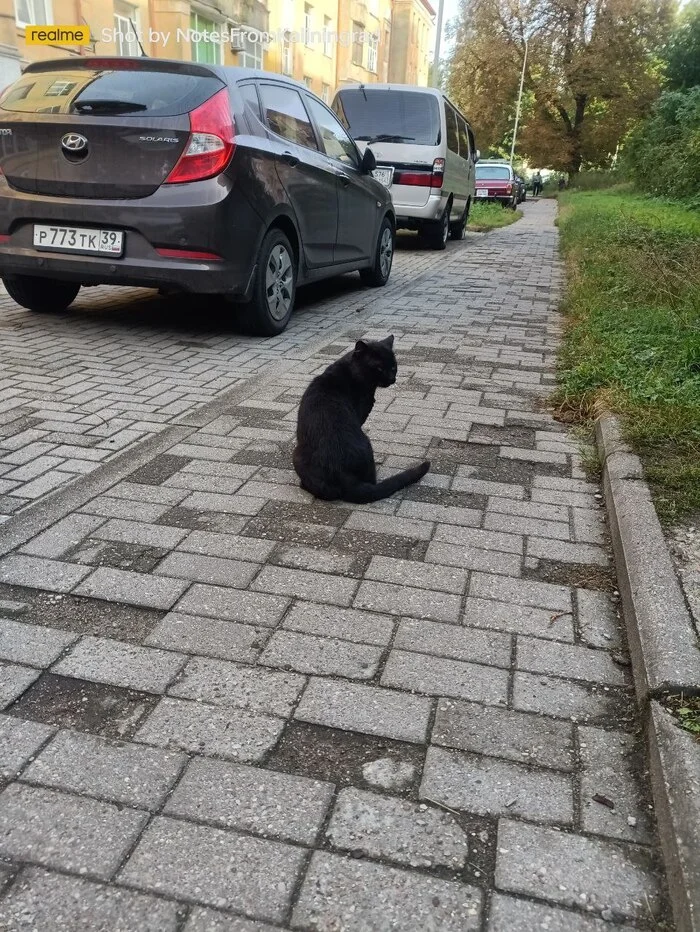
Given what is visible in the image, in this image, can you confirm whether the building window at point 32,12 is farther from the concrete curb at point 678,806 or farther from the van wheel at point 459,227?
the concrete curb at point 678,806

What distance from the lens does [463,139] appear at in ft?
47.9

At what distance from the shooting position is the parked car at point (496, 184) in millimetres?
31594

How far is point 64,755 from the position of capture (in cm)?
187

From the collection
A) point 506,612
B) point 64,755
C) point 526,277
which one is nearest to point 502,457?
point 506,612

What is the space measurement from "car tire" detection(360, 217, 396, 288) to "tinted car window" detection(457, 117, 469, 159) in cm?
577

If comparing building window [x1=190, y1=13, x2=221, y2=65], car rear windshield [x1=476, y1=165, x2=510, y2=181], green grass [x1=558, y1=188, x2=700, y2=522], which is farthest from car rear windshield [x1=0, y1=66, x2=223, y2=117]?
car rear windshield [x1=476, y1=165, x2=510, y2=181]

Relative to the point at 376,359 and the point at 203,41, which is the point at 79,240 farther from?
the point at 203,41

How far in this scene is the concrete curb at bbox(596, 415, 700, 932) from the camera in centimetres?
154

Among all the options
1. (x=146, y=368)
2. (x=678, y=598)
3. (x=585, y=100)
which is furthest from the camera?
(x=585, y=100)

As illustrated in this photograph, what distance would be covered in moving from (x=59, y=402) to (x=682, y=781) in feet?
12.6

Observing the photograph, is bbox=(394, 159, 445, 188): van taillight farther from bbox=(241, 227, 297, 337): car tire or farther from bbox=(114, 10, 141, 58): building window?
bbox=(114, 10, 141, 58): building window

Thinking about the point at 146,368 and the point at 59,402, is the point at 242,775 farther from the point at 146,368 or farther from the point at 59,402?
the point at 146,368

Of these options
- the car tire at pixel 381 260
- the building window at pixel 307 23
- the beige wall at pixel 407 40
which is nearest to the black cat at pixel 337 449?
the car tire at pixel 381 260

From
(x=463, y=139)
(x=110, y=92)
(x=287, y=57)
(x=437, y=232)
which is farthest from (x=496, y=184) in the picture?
(x=110, y=92)
